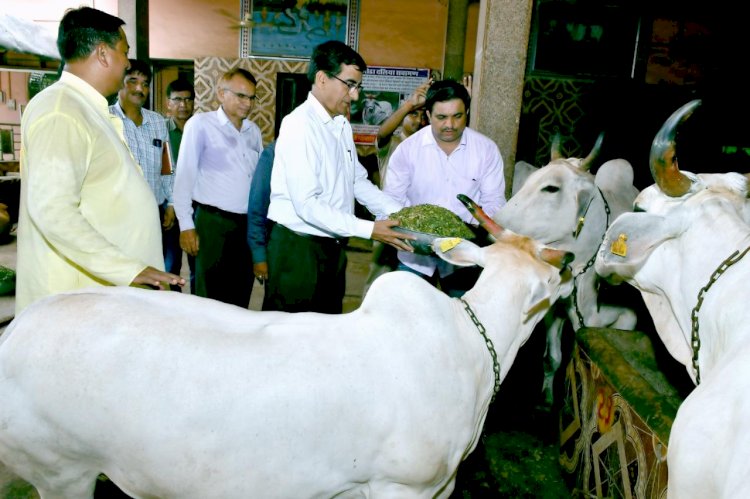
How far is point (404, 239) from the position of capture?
2793 mm

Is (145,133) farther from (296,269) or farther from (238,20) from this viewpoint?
(238,20)

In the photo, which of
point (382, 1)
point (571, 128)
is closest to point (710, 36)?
point (571, 128)

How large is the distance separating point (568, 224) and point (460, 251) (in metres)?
1.52

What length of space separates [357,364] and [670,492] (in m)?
0.98

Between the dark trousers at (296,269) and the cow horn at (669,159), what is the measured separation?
1.75 metres

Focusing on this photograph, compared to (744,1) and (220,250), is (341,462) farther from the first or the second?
(744,1)

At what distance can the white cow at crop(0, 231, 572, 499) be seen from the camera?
179cm

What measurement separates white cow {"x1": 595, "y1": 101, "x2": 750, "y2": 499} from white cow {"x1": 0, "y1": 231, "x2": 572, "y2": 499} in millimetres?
728

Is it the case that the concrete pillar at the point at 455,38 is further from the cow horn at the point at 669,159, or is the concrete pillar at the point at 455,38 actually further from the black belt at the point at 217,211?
the cow horn at the point at 669,159

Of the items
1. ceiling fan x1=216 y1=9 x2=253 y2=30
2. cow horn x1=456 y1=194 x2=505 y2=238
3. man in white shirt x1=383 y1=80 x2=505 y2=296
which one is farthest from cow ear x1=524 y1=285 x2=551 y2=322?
ceiling fan x1=216 y1=9 x2=253 y2=30

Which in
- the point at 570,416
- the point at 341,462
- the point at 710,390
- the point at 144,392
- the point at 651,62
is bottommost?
the point at 570,416

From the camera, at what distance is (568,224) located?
3.61 metres

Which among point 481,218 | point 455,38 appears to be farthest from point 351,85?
point 455,38

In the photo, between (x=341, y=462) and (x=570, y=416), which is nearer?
(x=341, y=462)
